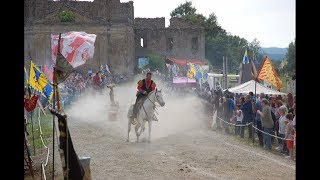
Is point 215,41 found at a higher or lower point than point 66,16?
lower

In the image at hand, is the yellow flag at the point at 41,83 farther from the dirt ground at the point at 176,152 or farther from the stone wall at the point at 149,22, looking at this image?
the stone wall at the point at 149,22

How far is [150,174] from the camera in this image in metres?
13.7

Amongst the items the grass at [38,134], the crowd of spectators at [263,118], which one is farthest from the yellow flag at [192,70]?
the grass at [38,134]

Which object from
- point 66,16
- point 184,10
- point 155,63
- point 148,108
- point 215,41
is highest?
point 184,10

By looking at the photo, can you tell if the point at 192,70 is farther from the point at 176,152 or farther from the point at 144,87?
the point at 176,152

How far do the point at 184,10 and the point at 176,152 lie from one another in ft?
334

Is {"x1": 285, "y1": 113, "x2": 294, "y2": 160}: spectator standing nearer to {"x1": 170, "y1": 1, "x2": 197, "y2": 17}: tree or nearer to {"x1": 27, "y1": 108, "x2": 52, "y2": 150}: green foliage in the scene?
{"x1": 27, "y1": 108, "x2": 52, "y2": 150}: green foliage

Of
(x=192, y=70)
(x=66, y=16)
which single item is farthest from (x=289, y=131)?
(x=66, y=16)

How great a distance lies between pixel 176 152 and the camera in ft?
56.1

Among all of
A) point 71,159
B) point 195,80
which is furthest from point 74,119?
point 71,159

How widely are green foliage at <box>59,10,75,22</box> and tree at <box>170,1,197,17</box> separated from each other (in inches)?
2072

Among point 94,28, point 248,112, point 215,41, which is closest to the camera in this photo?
point 248,112

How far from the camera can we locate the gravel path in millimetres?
13836

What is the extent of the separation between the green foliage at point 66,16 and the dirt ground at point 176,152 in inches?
1564
